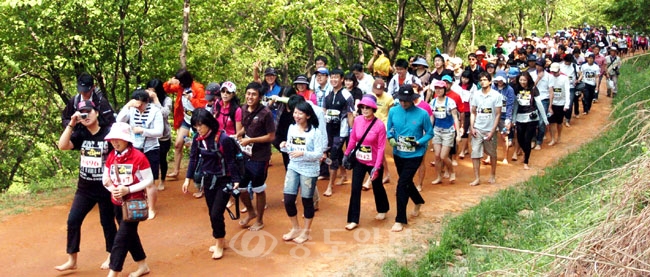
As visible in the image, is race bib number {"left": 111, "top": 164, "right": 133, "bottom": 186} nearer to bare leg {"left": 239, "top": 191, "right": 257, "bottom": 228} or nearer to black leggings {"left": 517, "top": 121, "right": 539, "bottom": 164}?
bare leg {"left": 239, "top": 191, "right": 257, "bottom": 228}

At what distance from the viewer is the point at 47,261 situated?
6.77 metres

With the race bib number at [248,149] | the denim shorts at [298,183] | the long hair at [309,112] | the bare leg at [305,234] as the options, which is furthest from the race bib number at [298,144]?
the bare leg at [305,234]

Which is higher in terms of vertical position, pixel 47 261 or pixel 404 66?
pixel 404 66

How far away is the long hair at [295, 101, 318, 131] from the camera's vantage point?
6984 millimetres

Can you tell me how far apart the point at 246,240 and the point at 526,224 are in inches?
134

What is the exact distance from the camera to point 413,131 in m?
7.49

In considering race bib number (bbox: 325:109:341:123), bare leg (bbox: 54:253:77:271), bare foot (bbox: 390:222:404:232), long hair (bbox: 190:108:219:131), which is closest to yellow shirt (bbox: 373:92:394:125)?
race bib number (bbox: 325:109:341:123)

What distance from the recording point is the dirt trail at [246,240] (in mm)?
6473

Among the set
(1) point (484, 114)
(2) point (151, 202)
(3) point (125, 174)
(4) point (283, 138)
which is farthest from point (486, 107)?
(3) point (125, 174)

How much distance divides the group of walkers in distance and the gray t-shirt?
0.06 feet

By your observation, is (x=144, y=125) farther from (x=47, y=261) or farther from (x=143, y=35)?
(x=143, y=35)

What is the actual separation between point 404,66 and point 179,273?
215 inches

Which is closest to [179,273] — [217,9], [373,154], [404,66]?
[373,154]

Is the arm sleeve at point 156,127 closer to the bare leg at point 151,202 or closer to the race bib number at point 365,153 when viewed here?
the bare leg at point 151,202
